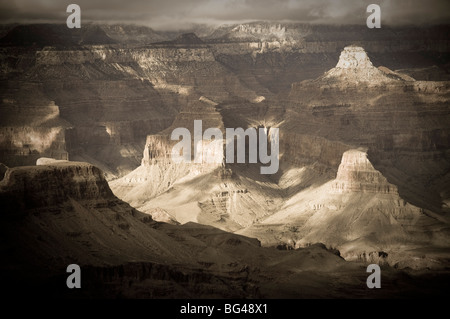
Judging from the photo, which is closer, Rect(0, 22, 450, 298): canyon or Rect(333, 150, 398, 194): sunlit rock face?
Rect(0, 22, 450, 298): canyon

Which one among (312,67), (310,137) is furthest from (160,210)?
(312,67)

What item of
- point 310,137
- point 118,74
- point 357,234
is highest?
point 118,74

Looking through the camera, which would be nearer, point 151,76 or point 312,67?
point 151,76

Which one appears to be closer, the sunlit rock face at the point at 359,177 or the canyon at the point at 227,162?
the canyon at the point at 227,162

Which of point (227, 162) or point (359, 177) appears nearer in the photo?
point (359, 177)

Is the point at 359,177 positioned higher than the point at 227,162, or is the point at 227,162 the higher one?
the point at 227,162

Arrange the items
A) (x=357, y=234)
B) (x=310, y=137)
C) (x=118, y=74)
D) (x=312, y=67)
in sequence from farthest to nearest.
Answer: (x=312, y=67)
(x=118, y=74)
(x=310, y=137)
(x=357, y=234)

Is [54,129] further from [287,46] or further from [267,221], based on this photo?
[287,46]
